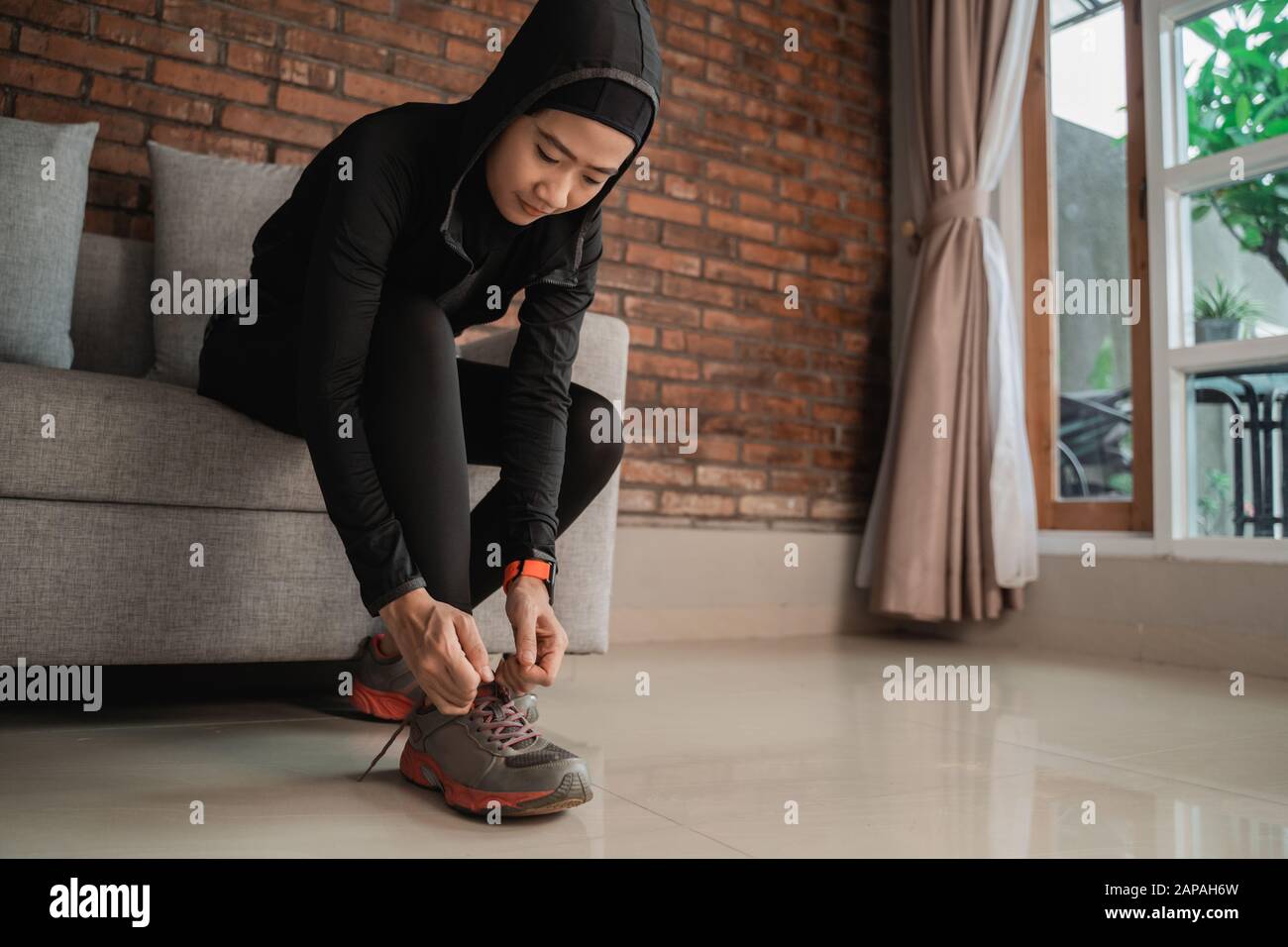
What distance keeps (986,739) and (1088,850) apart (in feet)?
1.81

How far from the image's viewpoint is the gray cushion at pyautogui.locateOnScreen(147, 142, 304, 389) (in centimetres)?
190

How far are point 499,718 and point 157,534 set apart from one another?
2.13ft

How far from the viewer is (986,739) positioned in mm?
1460

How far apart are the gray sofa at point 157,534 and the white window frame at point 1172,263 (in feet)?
5.97

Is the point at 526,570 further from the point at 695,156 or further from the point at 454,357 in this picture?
the point at 695,156

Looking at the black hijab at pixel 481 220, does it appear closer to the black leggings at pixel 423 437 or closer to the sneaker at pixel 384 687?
the black leggings at pixel 423 437

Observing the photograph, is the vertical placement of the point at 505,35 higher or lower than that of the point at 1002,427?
higher

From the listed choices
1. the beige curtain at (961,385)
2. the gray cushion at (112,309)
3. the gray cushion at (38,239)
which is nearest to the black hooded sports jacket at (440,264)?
the gray cushion at (38,239)

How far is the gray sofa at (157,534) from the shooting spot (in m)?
1.31

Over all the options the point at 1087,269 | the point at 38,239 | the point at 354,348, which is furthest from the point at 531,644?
the point at 1087,269

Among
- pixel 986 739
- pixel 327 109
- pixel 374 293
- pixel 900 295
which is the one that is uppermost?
pixel 327 109

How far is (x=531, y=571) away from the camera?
1.12 meters
